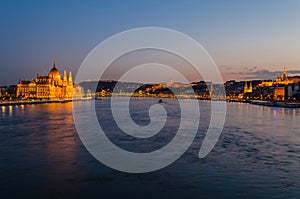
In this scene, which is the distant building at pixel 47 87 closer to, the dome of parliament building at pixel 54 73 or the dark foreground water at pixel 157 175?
the dome of parliament building at pixel 54 73

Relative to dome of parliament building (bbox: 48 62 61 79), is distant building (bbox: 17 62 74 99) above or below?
below

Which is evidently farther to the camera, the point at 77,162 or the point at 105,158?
the point at 105,158

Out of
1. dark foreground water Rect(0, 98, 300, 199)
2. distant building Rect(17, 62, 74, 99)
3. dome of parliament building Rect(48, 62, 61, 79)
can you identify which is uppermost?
dome of parliament building Rect(48, 62, 61, 79)

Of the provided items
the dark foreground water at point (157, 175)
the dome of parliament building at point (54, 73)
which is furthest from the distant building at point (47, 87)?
the dark foreground water at point (157, 175)

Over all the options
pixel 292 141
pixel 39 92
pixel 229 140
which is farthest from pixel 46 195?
pixel 39 92

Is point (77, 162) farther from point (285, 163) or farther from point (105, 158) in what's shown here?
point (285, 163)

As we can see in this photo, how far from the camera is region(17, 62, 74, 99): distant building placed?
74.8 meters

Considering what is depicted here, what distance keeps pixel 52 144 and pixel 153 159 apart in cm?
435

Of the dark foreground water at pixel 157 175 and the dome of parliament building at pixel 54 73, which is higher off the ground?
the dome of parliament building at pixel 54 73

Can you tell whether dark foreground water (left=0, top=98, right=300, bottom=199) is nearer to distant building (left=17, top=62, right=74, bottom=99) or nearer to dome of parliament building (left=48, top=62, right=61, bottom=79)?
distant building (left=17, top=62, right=74, bottom=99)

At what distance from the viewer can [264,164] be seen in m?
8.80

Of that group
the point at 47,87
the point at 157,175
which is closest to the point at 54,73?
the point at 47,87

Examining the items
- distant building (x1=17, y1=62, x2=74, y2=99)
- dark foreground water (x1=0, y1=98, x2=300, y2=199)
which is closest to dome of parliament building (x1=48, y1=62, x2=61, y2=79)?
distant building (x1=17, y1=62, x2=74, y2=99)

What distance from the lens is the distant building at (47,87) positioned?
74.8 metres
